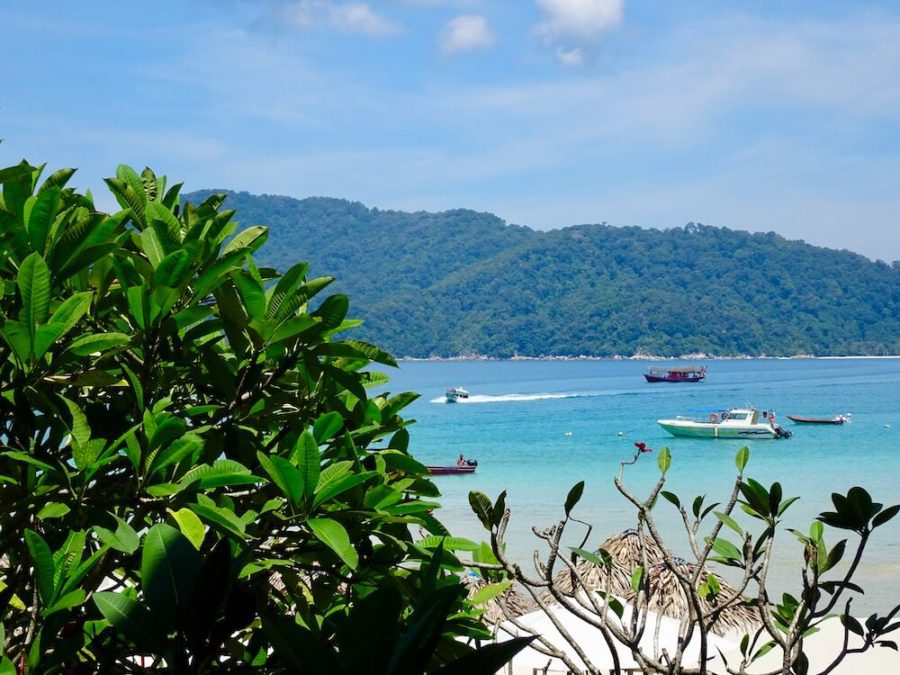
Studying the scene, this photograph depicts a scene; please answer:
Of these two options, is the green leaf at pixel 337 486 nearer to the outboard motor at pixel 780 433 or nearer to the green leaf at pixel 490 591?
the green leaf at pixel 490 591

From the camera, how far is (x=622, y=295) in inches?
4503

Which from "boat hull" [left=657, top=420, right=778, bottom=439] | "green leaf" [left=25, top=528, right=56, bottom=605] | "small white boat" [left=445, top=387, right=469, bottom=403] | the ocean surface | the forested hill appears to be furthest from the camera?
the forested hill

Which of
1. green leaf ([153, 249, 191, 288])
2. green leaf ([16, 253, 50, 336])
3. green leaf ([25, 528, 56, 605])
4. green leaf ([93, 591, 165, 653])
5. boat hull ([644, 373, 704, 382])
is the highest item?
green leaf ([153, 249, 191, 288])

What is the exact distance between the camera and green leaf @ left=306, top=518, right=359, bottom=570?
3.87 ft

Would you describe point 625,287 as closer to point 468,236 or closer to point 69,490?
point 468,236

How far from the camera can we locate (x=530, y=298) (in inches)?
4540

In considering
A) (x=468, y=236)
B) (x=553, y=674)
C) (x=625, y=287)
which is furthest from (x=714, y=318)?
(x=553, y=674)

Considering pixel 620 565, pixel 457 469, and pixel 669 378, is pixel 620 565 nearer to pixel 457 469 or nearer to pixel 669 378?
pixel 457 469

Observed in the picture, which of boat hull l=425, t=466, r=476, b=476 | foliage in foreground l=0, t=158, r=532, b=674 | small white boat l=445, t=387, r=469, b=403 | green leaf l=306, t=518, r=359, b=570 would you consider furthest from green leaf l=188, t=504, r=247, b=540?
small white boat l=445, t=387, r=469, b=403

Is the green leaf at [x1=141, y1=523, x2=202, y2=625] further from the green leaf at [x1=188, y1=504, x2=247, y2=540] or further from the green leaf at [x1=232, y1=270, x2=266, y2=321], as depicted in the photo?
the green leaf at [x1=232, y1=270, x2=266, y2=321]

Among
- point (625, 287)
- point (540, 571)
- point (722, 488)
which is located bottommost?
point (722, 488)

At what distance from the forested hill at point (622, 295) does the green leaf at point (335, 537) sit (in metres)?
100

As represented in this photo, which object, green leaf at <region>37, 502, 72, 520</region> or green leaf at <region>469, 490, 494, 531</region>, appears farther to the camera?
green leaf at <region>469, 490, 494, 531</region>

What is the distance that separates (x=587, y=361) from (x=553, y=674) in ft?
378
